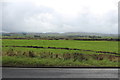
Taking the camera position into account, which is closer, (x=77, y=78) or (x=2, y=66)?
(x=77, y=78)

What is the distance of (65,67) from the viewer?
11.0m

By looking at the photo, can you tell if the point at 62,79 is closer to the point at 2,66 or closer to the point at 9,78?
the point at 9,78

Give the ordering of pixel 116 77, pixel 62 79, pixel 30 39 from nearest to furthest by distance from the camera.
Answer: pixel 62 79
pixel 116 77
pixel 30 39

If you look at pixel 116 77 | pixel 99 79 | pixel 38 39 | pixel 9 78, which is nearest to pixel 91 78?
pixel 99 79

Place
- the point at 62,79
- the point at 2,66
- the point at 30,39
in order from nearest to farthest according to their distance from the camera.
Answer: the point at 62,79
the point at 2,66
the point at 30,39

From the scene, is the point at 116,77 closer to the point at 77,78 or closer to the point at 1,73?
the point at 77,78

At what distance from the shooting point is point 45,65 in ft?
36.9

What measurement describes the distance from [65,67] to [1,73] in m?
4.86

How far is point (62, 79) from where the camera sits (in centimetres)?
786

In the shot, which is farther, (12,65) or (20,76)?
(12,65)

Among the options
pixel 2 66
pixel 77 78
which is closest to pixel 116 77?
pixel 77 78

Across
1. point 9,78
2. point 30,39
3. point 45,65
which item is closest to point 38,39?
point 30,39

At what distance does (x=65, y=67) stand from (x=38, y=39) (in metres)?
35.9

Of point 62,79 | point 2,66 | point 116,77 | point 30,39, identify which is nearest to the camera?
point 62,79
